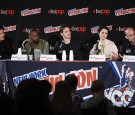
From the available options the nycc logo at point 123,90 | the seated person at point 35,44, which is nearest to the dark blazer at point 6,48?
the seated person at point 35,44

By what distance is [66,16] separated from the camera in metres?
10.8

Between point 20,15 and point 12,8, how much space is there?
0.80 feet

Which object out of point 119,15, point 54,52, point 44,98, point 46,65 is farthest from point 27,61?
point 119,15

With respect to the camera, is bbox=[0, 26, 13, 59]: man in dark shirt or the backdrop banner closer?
the backdrop banner

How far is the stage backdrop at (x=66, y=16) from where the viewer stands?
10750 mm

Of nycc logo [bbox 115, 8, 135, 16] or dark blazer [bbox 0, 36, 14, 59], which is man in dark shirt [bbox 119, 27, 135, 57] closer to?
dark blazer [bbox 0, 36, 14, 59]

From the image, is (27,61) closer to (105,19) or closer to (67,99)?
(67,99)

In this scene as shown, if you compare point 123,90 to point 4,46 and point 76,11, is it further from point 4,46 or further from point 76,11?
point 76,11

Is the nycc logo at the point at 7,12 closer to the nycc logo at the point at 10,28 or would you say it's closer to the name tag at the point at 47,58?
the nycc logo at the point at 10,28

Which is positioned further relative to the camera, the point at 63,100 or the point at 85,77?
the point at 85,77

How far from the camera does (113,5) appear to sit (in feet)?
35.5

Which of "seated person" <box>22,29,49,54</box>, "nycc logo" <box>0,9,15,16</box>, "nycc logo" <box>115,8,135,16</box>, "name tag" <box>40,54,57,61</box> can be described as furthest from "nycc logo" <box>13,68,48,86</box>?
"nycc logo" <box>115,8,135,16</box>

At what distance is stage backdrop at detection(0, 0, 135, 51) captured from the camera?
35.3 ft

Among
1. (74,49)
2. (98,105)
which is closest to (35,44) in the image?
(74,49)
